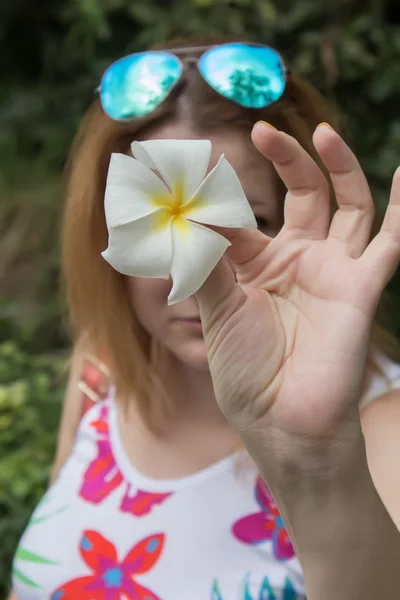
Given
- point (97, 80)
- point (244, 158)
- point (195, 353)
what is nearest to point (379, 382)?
point (195, 353)

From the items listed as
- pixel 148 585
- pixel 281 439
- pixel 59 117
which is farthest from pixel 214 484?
pixel 59 117

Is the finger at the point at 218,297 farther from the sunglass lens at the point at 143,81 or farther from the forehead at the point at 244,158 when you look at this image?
the sunglass lens at the point at 143,81

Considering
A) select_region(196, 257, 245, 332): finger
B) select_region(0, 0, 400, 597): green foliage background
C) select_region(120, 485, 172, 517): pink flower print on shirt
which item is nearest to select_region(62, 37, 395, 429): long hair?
select_region(120, 485, 172, 517): pink flower print on shirt

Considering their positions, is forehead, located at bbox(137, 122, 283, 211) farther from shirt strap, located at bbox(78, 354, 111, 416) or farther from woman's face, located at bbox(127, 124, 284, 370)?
shirt strap, located at bbox(78, 354, 111, 416)

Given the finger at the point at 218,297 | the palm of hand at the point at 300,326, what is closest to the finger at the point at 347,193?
the palm of hand at the point at 300,326

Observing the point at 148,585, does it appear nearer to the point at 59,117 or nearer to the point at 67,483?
the point at 67,483

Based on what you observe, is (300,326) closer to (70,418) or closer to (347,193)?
(347,193)
